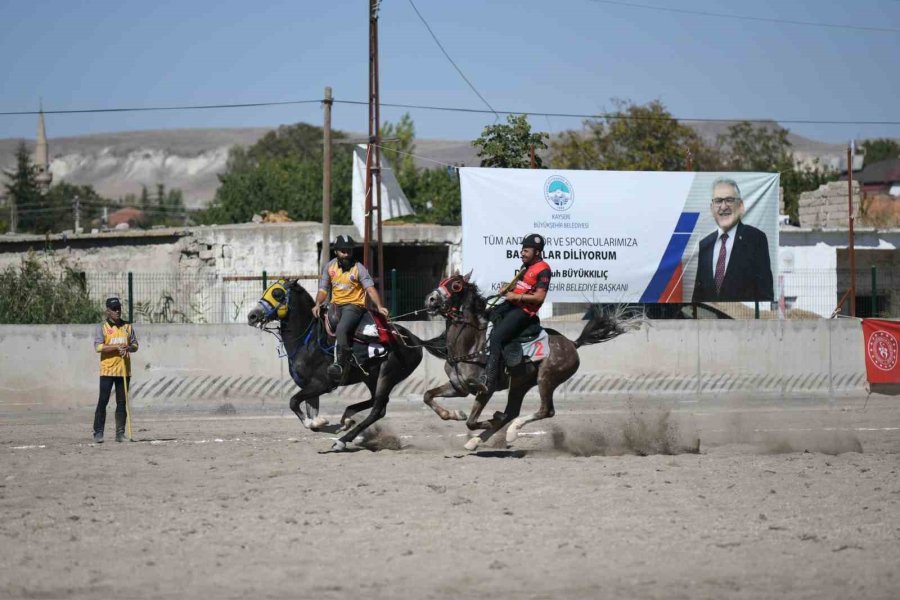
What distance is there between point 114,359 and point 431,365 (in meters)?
7.99

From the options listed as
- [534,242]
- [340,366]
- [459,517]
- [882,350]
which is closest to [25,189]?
[882,350]

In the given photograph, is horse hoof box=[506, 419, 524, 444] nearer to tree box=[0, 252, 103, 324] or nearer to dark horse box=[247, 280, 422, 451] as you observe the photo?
dark horse box=[247, 280, 422, 451]

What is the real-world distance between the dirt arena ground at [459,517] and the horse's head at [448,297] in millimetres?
1803

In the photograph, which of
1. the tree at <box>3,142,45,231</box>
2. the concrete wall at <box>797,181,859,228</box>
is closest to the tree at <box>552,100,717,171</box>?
the concrete wall at <box>797,181,859,228</box>

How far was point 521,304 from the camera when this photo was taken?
1352cm

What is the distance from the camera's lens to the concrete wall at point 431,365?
2072 centimetres

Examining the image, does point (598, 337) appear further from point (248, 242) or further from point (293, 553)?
point (248, 242)

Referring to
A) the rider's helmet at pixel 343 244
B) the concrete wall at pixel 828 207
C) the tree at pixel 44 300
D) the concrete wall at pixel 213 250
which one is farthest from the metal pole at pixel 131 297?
the concrete wall at pixel 828 207

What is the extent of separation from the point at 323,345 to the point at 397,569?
6.19 m

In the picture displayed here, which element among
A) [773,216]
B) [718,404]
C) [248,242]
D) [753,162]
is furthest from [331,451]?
[753,162]

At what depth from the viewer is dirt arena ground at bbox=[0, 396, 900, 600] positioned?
25.2 ft

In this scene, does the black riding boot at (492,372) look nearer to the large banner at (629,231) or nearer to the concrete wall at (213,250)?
the large banner at (629,231)

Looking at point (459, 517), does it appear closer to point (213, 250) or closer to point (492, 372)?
point (492, 372)

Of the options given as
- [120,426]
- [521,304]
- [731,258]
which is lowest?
[120,426]
